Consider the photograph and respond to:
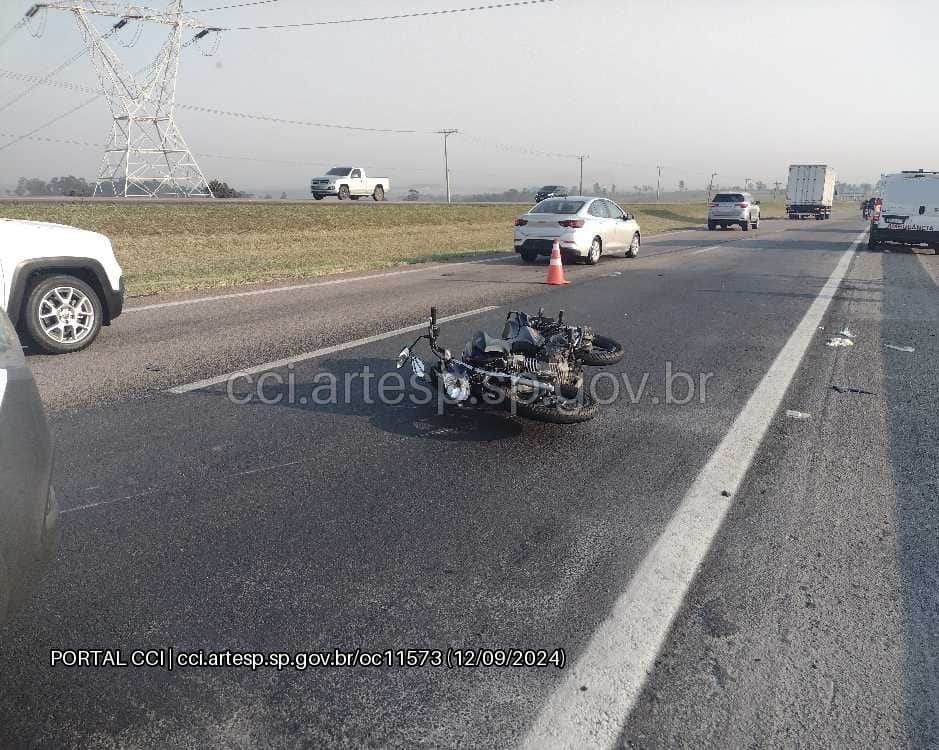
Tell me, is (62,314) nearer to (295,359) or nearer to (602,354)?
(295,359)

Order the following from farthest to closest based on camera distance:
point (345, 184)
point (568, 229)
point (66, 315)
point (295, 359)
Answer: point (345, 184)
point (568, 229)
point (66, 315)
point (295, 359)

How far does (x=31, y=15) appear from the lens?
4747 centimetres

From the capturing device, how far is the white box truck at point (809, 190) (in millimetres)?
52844

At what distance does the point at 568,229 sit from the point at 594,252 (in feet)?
3.13

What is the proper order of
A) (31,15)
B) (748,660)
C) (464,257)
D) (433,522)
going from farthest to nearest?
(31,15)
(464,257)
(433,522)
(748,660)

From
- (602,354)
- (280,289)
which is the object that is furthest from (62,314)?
(602,354)

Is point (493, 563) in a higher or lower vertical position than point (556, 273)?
lower

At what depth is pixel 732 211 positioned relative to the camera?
3441 cm

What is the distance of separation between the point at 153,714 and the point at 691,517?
2.60 meters

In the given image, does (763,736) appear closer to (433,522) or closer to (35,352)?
(433,522)

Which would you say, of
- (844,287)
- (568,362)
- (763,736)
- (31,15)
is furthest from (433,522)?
(31,15)

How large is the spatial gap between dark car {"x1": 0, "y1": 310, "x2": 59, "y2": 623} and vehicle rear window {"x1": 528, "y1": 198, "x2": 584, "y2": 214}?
14.3 metres

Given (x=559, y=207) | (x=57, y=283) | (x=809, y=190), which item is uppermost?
(x=809, y=190)

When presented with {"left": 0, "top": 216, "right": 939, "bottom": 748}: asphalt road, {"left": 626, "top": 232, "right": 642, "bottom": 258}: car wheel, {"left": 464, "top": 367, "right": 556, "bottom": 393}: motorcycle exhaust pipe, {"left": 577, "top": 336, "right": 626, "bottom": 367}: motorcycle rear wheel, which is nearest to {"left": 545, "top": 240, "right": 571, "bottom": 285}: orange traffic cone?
{"left": 577, "top": 336, "right": 626, "bottom": 367}: motorcycle rear wheel
